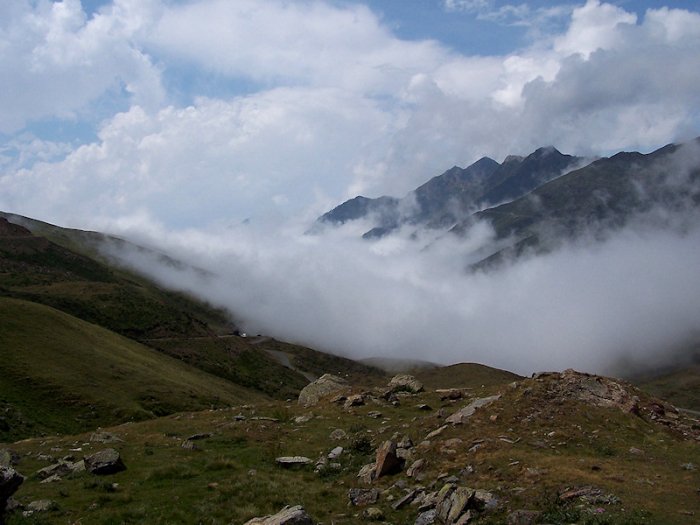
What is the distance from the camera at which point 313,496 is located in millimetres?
24984

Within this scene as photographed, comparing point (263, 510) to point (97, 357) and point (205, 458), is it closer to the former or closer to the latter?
point (205, 458)

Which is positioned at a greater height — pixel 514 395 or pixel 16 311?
pixel 514 395

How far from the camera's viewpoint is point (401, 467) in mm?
27156

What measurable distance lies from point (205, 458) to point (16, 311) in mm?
103189

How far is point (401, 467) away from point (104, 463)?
16107 mm

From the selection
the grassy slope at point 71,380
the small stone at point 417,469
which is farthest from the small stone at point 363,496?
the grassy slope at point 71,380

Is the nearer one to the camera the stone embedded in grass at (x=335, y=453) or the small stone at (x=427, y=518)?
the small stone at (x=427, y=518)

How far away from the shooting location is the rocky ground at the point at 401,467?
20.5 meters

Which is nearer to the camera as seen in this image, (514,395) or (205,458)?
(205,458)

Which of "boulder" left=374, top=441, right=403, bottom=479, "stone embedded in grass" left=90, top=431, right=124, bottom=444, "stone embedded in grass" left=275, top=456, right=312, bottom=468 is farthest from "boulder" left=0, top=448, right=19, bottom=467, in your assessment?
"boulder" left=374, top=441, right=403, bottom=479

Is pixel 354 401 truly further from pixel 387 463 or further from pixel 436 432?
pixel 387 463

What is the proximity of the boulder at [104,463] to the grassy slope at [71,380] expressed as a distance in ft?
129

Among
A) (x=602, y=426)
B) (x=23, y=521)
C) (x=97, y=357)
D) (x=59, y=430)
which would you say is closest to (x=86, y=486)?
(x=23, y=521)

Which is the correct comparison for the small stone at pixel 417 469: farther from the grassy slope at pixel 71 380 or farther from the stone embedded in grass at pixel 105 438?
the grassy slope at pixel 71 380
